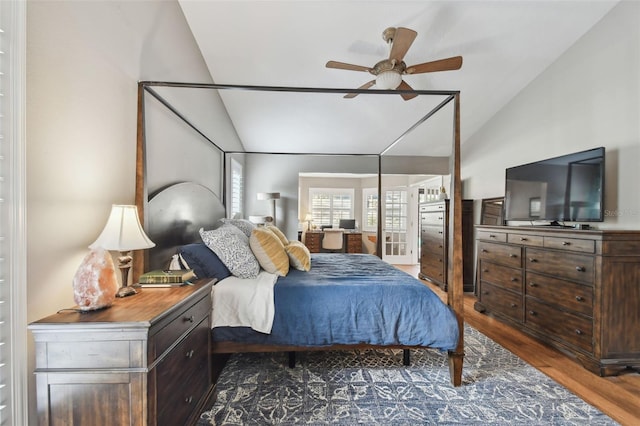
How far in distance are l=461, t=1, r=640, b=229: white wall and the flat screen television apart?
0.89ft

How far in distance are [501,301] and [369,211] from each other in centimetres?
459

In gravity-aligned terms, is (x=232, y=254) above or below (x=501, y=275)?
above

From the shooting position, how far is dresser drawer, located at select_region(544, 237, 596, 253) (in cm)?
232

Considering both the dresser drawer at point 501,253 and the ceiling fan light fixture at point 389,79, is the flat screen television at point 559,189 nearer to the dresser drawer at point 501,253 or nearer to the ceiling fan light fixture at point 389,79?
the dresser drawer at point 501,253

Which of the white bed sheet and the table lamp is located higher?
the table lamp

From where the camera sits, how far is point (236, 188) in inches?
198

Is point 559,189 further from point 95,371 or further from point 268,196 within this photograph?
point 268,196

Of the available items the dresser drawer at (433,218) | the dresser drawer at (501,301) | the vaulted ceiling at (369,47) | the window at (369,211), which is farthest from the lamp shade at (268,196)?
the dresser drawer at (501,301)

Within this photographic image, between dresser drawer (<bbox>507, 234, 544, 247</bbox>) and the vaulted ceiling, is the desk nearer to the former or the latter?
the vaulted ceiling

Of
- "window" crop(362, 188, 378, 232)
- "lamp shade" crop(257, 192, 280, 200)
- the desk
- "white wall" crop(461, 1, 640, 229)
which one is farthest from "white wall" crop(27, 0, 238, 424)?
"window" crop(362, 188, 378, 232)

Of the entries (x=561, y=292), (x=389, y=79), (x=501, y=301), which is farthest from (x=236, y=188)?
(x=561, y=292)

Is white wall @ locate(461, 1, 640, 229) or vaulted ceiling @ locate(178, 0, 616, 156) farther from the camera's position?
vaulted ceiling @ locate(178, 0, 616, 156)

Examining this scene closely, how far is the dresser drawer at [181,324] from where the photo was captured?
3.93ft

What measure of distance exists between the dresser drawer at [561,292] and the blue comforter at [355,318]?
4.14ft
